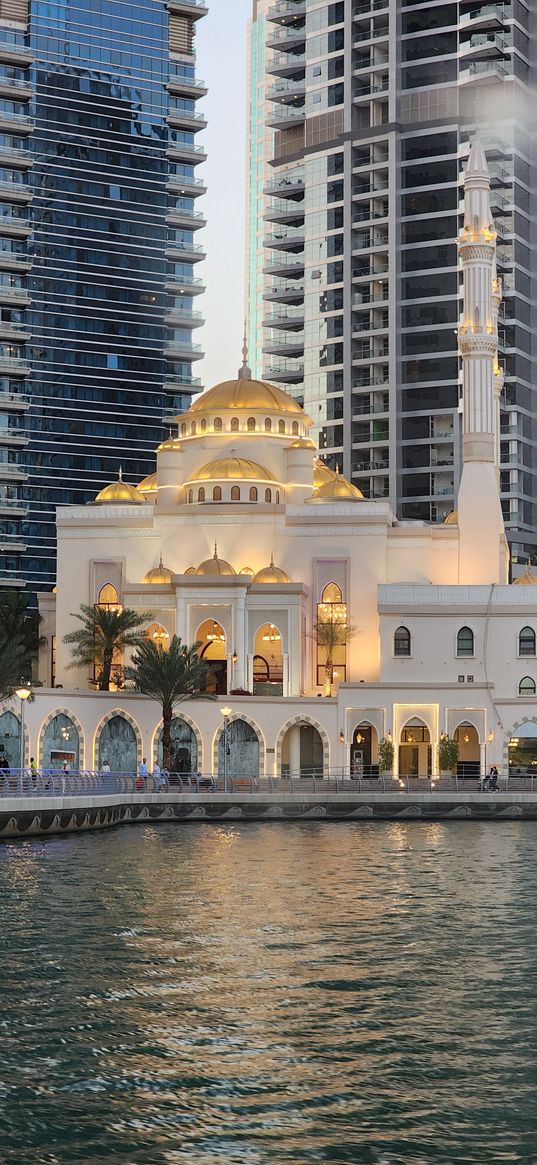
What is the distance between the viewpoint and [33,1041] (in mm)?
24000

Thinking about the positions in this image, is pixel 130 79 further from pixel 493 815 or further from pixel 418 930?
pixel 418 930

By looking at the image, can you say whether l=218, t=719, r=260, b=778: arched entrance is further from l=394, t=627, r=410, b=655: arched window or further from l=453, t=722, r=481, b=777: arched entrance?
l=453, t=722, r=481, b=777: arched entrance

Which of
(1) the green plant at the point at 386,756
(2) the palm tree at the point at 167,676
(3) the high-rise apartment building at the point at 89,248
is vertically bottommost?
(1) the green plant at the point at 386,756

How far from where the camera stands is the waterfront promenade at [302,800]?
60.3 metres

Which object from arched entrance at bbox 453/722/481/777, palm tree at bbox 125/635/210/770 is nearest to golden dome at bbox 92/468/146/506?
palm tree at bbox 125/635/210/770

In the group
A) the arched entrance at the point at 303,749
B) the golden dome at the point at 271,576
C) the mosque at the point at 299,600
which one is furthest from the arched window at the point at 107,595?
the arched entrance at the point at 303,749

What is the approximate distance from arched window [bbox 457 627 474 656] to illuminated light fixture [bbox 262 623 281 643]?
27.8 ft

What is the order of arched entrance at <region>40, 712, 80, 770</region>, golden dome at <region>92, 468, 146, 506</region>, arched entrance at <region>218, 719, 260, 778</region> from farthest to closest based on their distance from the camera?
golden dome at <region>92, 468, 146, 506</region> → arched entrance at <region>218, 719, 260, 778</region> → arched entrance at <region>40, 712, 80, 770</region>

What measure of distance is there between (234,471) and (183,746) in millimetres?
17125

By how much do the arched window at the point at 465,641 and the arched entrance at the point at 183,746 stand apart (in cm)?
1240

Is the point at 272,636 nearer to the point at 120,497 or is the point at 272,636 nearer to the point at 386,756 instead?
the point at 386,756

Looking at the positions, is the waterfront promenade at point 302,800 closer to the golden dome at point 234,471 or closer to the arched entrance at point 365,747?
the arched entrance at point 365,747

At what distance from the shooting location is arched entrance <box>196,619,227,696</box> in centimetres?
7956

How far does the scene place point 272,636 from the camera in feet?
264
